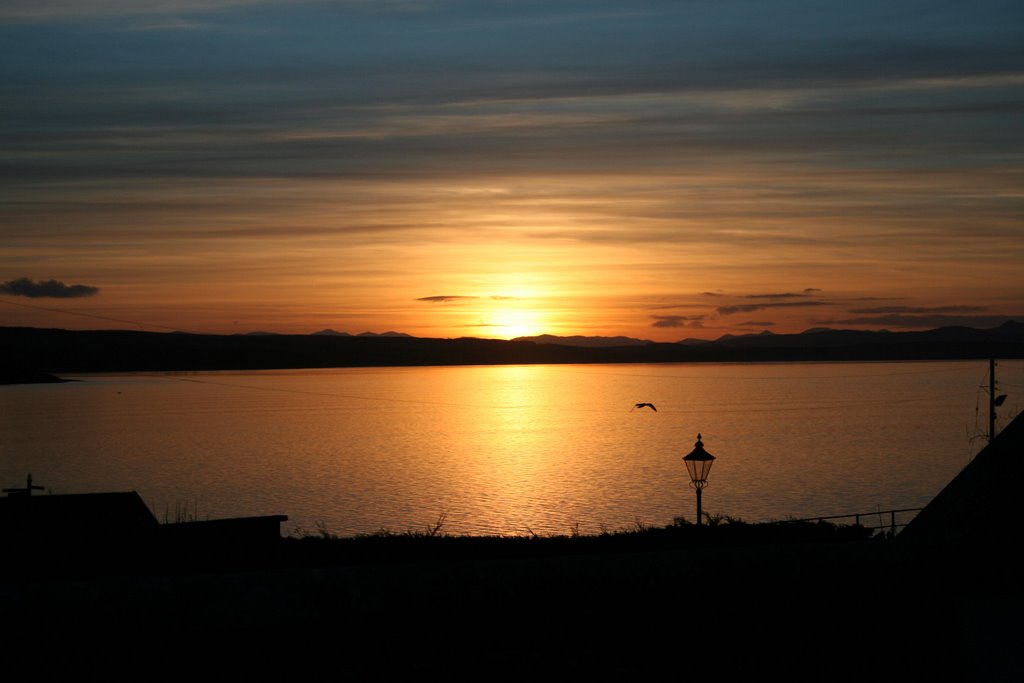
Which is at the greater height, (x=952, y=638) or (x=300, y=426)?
(x=952, y=638)

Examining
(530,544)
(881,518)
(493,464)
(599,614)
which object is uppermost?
(599,614)

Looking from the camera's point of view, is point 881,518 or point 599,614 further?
point 881,518

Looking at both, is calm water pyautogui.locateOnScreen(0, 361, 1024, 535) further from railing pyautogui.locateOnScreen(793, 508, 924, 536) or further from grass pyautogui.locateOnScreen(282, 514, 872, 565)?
grass pyautogui.locateOnScreen(282, 514, 872, 565)

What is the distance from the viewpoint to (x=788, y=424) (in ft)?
485

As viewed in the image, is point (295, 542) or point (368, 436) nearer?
point (295, 542)

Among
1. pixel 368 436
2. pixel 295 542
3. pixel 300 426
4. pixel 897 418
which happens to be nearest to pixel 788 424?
pixel 897 418

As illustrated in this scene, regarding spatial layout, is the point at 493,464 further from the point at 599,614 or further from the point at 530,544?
the point at 599,614

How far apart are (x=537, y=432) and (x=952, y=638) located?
457 feet

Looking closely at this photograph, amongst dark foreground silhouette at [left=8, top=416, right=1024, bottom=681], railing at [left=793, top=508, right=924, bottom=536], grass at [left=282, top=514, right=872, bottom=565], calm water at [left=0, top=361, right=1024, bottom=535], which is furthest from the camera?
calm water at [left=0, top=361, right=1024, bottom=535]

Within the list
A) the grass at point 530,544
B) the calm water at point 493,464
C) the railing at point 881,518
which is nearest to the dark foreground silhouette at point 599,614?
the railing at point 881,518

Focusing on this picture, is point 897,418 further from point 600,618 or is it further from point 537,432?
point 600,618

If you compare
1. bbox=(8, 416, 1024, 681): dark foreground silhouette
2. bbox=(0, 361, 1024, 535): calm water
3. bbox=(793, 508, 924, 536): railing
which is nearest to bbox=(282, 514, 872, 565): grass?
bbox=(793, 508, 924, 536): railing

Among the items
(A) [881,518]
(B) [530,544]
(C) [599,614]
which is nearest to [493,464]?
(A) [881,518]

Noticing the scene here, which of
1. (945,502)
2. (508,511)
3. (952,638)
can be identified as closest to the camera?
(952,638)
